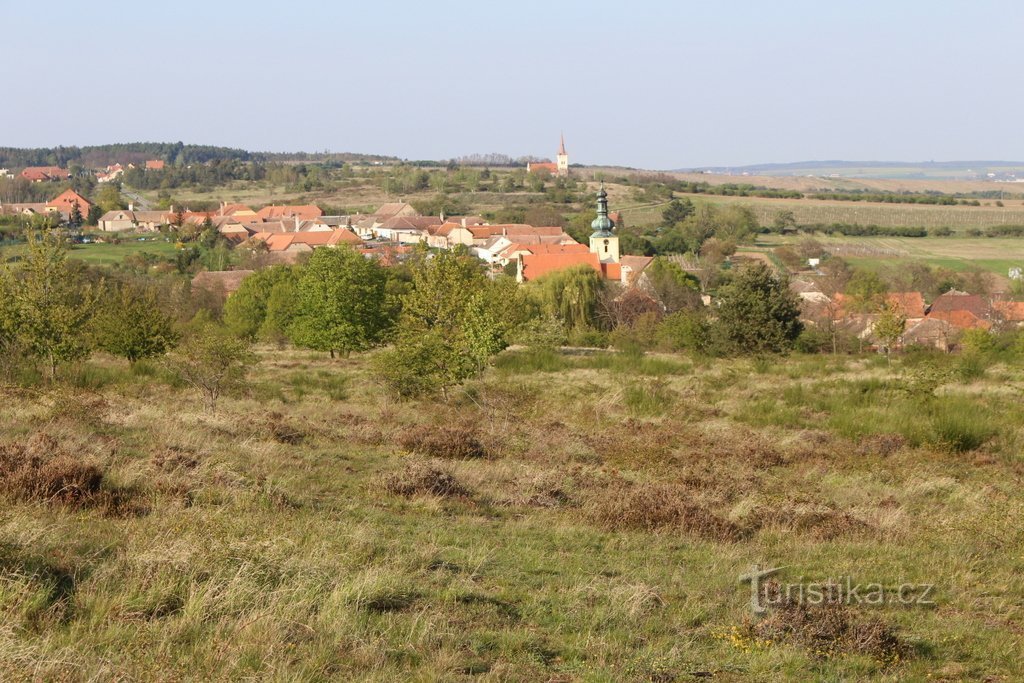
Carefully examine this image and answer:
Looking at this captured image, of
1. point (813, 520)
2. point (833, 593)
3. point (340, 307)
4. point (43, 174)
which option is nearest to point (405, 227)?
point (340, 307)

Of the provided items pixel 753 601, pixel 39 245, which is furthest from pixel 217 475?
pixel 39 245

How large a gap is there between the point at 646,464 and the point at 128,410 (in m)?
7.53

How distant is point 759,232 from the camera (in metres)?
98.6

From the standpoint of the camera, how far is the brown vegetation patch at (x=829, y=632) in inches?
207

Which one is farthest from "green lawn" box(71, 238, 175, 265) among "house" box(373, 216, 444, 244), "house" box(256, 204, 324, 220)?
"house" box(256, 204, 324, 220)

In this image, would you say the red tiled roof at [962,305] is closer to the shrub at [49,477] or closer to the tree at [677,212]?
the shrub at [49,477]

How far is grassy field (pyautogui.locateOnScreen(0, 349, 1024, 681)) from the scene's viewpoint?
16.0ft

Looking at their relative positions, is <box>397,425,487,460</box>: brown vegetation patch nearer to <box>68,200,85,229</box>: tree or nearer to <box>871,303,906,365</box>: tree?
<box>871,303,906,365</box>: tree

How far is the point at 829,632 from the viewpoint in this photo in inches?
214

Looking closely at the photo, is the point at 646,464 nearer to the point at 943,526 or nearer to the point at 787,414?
the point at 943,526

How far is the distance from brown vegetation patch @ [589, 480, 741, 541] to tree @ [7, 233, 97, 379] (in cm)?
1303

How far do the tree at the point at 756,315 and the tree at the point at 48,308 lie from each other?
1870cm

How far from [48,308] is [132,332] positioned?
2.39 m

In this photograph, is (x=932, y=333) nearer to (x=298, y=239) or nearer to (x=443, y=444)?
(x=443, y=444)
